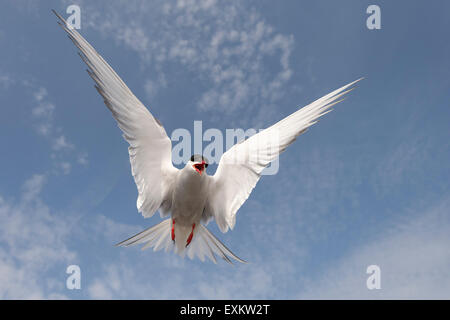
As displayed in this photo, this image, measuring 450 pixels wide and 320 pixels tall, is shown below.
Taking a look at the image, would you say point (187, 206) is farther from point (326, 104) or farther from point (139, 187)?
point (326, 104)

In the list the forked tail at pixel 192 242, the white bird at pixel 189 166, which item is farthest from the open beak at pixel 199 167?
the forked tail at pixel 192 242

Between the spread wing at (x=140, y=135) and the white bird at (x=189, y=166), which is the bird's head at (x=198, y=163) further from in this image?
the spread wing at (x=140, y=135)

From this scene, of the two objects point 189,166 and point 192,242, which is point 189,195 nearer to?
point 189,166

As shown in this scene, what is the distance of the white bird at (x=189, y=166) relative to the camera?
4691 mm

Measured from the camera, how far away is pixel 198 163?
17.0 feet

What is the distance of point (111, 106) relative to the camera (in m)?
4.42

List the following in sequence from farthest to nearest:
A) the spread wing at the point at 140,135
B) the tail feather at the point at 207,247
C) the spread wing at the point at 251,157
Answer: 1. the tail feather at the point at 207,247
2. the spread wing at the point at 251,157
3. the spread wing at the point at 140,135

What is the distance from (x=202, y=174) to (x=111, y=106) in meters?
1.69

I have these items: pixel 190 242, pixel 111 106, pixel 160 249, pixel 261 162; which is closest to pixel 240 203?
pixel 261 162

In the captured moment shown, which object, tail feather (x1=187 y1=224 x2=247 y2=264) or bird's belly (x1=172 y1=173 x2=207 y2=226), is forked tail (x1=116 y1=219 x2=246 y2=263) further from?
bird's belly (x1=172 y1=173 x2=207 y2=226)

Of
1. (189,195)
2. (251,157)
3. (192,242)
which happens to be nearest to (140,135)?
(189,195)

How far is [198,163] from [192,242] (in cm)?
182

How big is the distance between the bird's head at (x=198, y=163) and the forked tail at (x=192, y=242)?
4.34ft

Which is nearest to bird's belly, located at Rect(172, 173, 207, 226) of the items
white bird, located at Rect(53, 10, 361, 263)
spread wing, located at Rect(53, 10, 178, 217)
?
white bird, located at Rect(53, 10, 361, 263)
